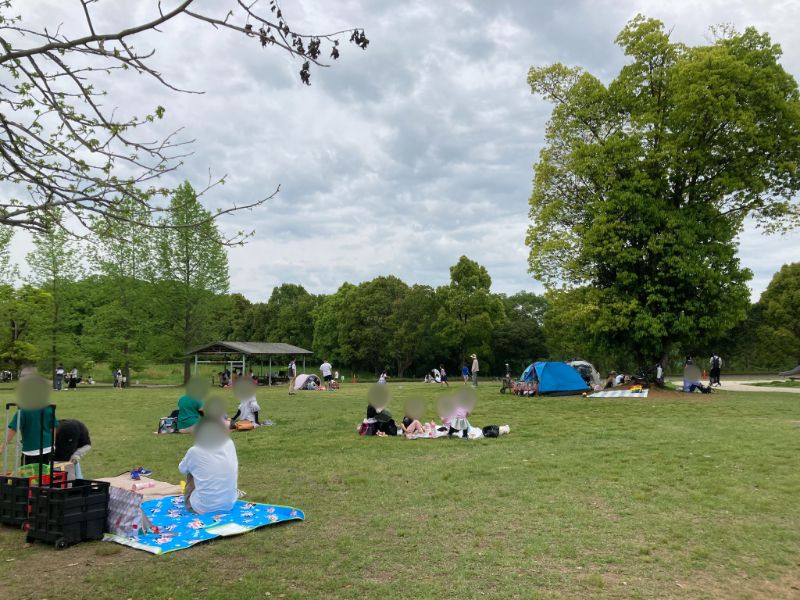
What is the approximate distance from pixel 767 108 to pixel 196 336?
3763 cm

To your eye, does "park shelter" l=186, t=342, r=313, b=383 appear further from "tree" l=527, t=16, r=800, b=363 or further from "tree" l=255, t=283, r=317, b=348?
"tree" l=255, t=283, r=317, b=348

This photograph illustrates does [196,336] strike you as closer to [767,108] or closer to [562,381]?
[562,381]

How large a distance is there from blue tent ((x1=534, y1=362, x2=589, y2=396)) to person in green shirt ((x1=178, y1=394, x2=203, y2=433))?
1743 cm

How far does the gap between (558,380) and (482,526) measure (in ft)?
71.4

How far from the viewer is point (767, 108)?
24625 mm

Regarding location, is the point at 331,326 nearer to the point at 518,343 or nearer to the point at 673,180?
the point at 518,343

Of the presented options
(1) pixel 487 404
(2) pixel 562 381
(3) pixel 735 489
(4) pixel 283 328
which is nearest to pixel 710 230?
(2) pixel 562 381

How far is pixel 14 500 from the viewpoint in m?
6.78

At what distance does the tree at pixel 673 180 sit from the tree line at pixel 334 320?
50.5 inches

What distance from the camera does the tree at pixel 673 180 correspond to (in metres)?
24.4

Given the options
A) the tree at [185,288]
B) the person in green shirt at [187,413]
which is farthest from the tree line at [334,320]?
the person in green shirt at [187,413]

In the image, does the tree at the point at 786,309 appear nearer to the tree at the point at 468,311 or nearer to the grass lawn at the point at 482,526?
the tree at the point at 468,311

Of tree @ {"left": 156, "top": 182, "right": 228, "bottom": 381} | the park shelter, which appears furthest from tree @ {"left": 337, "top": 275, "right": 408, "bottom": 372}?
tree @ {"left": 156, "top": 182, "right": 228, "bottom": 381}

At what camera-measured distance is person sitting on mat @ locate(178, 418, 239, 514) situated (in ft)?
23.8
